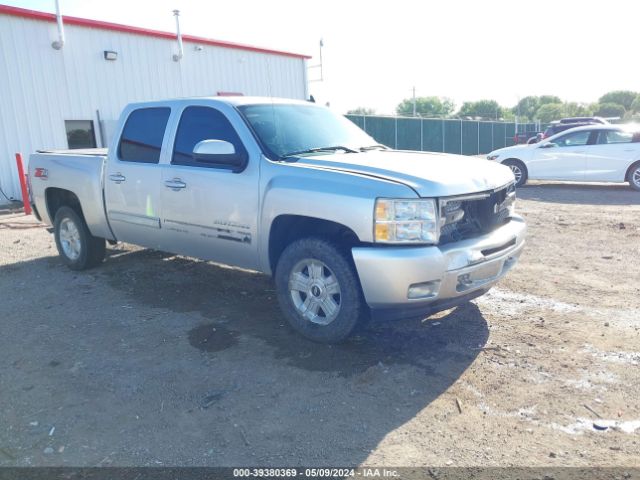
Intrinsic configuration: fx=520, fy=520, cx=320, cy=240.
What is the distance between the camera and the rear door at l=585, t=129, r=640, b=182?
12211 millimetres

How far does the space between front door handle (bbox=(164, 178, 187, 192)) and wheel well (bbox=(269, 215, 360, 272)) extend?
1133 millimetres

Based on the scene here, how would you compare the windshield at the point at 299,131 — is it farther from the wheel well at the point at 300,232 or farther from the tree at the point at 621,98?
the tree at the point at 621,98

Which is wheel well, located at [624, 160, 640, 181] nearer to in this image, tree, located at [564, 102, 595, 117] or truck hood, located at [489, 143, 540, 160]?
truck hood, located at [489, 143, 540, 160]

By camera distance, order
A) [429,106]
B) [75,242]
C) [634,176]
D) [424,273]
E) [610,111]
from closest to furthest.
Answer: [424,273] < [75,242] < [634,176] < [610,111] < [429,106]

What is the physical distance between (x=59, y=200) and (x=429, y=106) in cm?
11844

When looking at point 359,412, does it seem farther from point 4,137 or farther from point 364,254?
point 4,137

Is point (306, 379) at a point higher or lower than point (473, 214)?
lower

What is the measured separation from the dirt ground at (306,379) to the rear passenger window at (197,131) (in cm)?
148

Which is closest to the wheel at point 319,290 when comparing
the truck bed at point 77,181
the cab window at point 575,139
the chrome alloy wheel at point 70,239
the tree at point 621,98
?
the truck bed at point 77,181

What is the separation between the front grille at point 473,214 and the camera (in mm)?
3771

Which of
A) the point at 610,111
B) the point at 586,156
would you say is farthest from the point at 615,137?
the point at 610,111

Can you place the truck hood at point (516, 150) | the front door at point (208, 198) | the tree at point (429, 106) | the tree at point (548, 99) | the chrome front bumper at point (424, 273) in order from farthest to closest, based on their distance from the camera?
the tree at point (548, 99), the tree at point (429, 106), the truck hood at point (516, 150), the front door at point (208, 198), the chrome front bumper at point (424, 273)

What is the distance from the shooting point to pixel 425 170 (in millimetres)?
3904

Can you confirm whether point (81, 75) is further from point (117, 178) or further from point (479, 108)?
point (479, 108)
